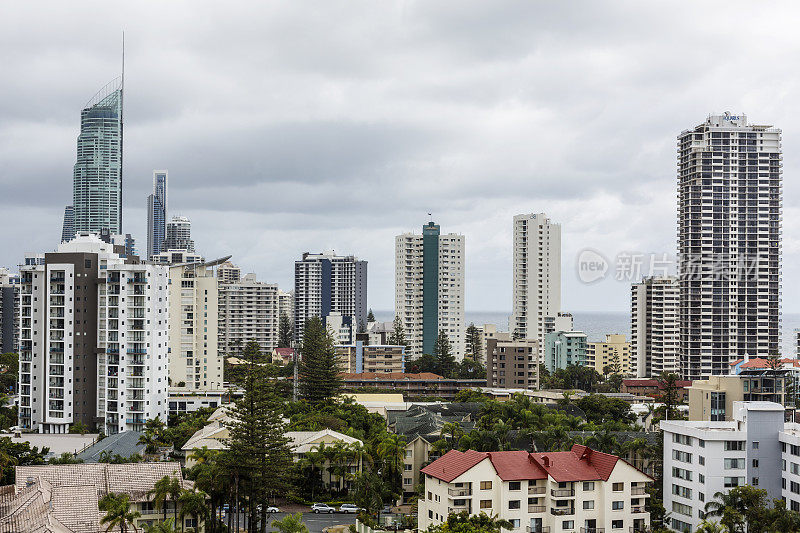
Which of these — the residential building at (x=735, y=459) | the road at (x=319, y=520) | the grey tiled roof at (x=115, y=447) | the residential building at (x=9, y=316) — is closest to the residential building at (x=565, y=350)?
the residential building at (x=9, y=316)

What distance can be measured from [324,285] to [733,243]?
75482 mm

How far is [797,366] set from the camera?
6009cm

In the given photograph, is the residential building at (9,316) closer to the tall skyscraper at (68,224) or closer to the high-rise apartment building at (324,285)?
the high-rise apartment building at (324,285)

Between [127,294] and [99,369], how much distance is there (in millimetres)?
4517

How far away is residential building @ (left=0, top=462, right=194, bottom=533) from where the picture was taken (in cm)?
2364

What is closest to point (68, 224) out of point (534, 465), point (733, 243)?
point (733, 243)

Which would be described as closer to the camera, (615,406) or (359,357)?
(615,406)

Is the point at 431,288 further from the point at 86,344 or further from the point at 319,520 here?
the point at 319,520

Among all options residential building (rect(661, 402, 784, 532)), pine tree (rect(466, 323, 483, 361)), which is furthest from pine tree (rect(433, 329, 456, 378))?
residential building (rect(661, 402, 784, 532))

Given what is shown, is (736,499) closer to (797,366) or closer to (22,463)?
(22,463)

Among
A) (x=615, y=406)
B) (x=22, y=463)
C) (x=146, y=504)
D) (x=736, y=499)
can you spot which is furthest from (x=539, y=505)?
(x=615, y=406)

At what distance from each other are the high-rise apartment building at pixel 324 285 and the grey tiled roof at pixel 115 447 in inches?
3684

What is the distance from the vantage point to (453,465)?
29750mm

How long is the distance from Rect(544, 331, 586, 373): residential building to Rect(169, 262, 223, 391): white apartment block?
138ft
